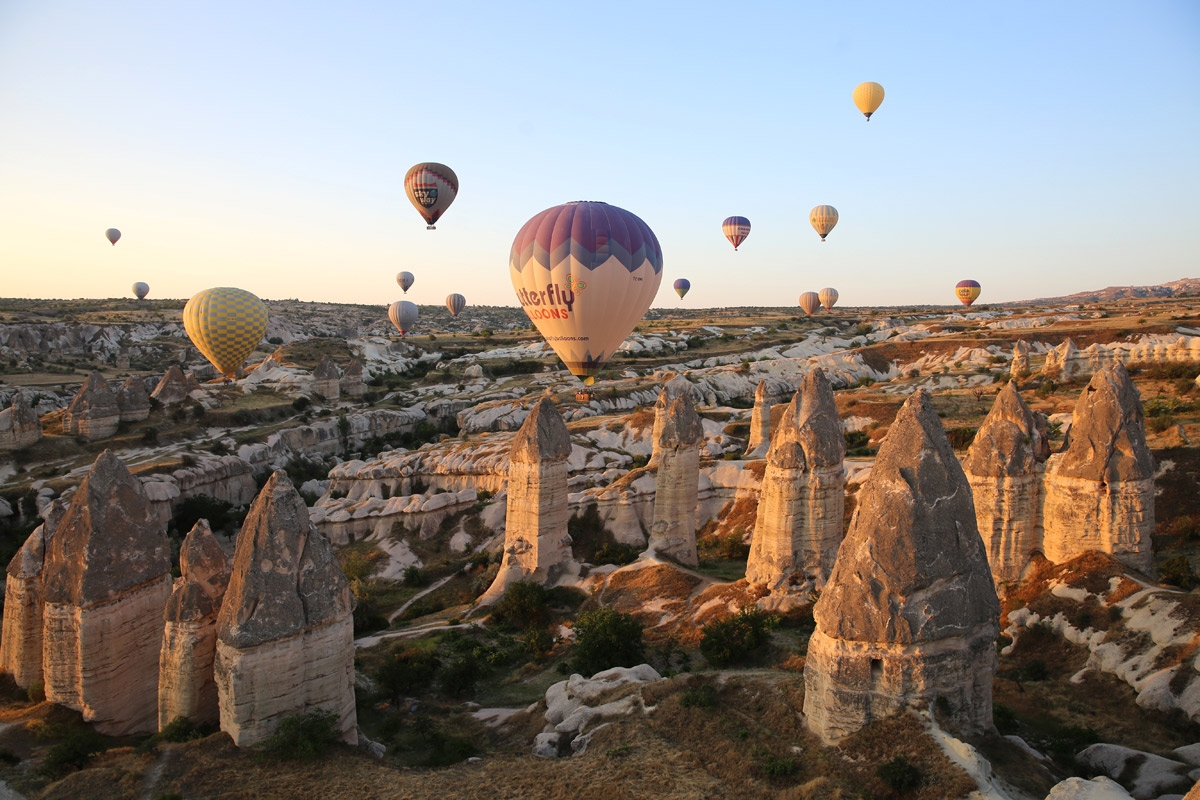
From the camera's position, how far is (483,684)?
19.8 metres

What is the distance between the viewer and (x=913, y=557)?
11562 millimetres

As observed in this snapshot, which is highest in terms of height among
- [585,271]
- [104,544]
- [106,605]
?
[585,271]

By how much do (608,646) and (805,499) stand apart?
24.7ft

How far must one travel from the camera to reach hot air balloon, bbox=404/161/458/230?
5100 centimetres

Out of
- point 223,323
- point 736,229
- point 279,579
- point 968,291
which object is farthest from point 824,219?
point 279,579

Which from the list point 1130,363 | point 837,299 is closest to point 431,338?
point 837,299

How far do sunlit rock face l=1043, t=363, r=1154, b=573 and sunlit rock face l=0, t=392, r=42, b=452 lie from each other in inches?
2040

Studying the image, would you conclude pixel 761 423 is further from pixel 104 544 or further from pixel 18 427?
pixel 18 427

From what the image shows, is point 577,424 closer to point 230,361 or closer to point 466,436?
point 466,436

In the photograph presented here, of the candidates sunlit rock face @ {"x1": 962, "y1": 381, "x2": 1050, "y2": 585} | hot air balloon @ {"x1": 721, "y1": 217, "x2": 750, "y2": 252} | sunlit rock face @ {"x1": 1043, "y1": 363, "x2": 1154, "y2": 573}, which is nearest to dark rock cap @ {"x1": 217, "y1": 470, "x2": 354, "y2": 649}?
sunlit rock face @ {"x1": 962, "y1": 381, "x2": 1050, "y2": 585}

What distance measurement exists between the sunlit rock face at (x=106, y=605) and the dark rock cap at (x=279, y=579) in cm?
448

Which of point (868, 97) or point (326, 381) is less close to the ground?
point (868, 97)

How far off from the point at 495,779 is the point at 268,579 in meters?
5.64

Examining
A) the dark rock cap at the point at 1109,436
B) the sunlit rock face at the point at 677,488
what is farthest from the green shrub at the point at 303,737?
the dark rock cap at the point at 1109,436
